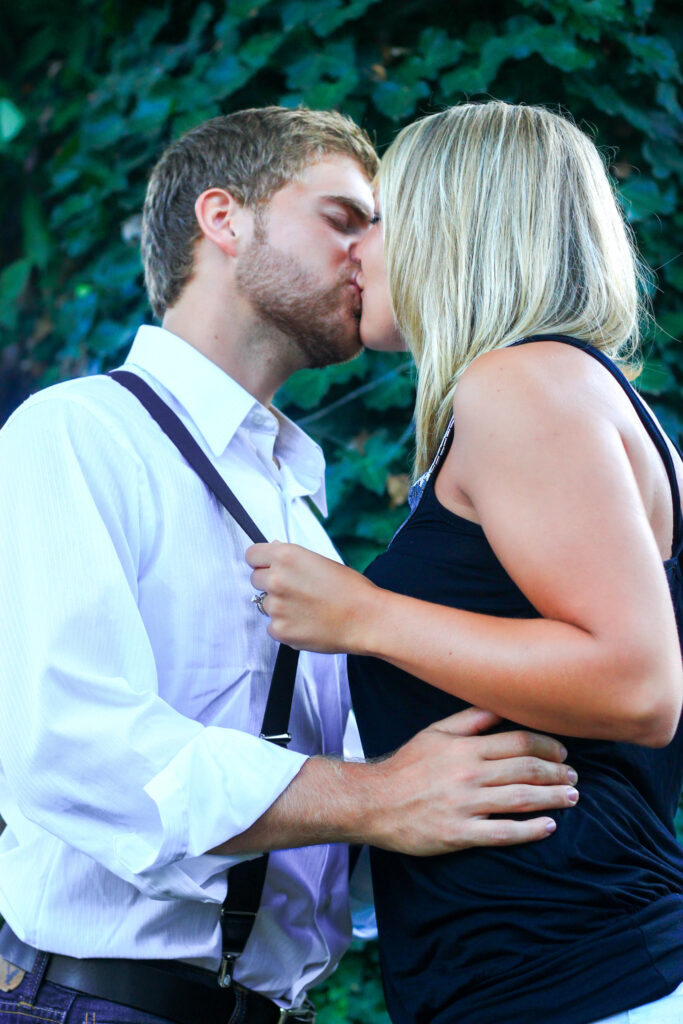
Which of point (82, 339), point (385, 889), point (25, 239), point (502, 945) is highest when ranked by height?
point (25, 239)

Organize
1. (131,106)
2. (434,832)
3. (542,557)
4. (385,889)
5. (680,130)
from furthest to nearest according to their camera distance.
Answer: (131,106), (680,130), (385,889), (434,832), (542,557)

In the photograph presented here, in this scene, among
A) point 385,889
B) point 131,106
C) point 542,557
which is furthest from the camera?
point 131,106

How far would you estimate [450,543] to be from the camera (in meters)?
1.42

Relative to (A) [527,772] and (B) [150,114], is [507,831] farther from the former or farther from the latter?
(B) [150,114]

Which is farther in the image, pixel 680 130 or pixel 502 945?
pixel 680 130

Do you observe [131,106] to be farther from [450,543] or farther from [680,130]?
[450,543]

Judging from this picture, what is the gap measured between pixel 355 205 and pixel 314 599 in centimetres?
122

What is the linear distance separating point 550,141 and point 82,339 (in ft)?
5.13

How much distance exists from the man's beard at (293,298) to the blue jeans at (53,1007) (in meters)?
1.32

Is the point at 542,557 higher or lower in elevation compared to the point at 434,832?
higher

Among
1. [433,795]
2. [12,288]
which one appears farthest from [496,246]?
[12,288]

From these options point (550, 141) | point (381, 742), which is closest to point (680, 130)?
point (550, 141)

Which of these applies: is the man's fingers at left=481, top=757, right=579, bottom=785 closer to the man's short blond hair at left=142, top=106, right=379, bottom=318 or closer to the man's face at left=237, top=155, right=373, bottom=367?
the man's face at left=237, top=155, right=373, bottom=367

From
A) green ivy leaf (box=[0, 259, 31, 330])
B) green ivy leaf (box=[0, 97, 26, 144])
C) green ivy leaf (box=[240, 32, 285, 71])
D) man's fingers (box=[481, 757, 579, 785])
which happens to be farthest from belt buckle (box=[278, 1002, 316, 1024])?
green ivy leaf (box=[0, 97, 26, 144])
